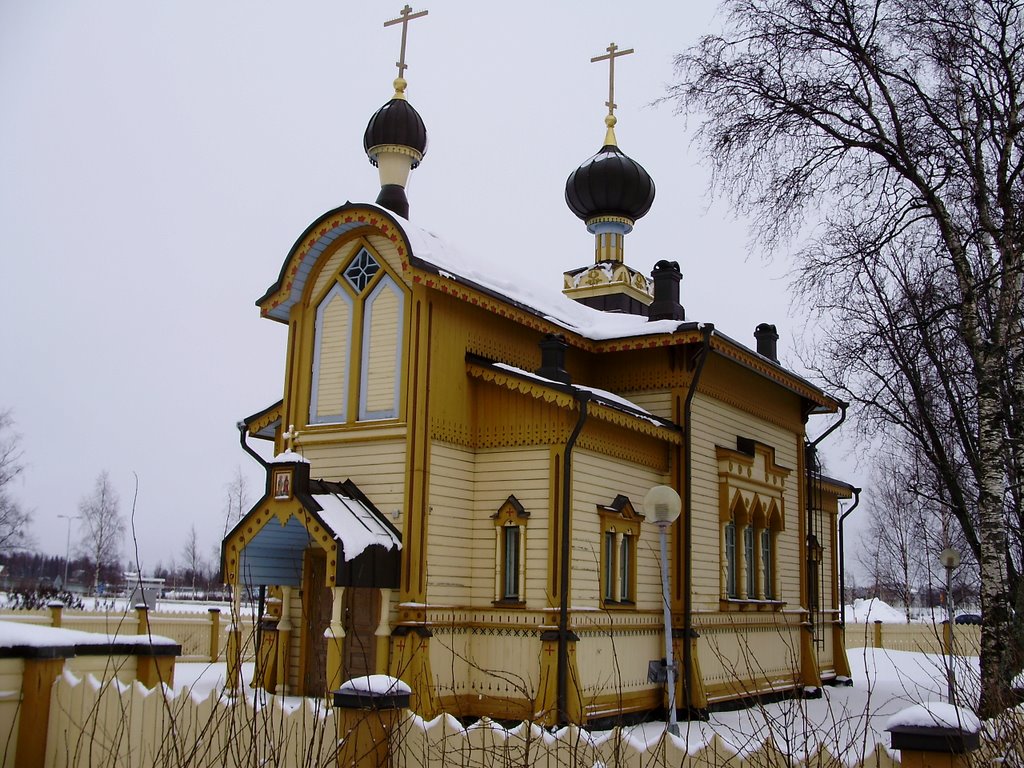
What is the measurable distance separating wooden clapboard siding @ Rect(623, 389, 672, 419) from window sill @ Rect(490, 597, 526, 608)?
3.58 meters

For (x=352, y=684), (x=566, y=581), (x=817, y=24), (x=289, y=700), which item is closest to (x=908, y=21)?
(x=817, y=24)

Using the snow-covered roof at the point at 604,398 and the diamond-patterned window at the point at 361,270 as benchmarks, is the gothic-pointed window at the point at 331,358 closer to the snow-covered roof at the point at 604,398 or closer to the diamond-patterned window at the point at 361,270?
the diamond-patterned window at the point at 361,270

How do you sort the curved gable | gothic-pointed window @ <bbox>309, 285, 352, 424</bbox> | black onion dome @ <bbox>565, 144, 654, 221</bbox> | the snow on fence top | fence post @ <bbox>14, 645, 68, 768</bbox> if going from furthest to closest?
black onion dome @ <bbox>565, 144, 654, 221</bbox> → gothic-pointed window @ <bbox>309, 285, 352, 424</bbox> → the curved gable → fence post @ <bbox>14, 645, 68, 768</bbox> → the snow on fence top

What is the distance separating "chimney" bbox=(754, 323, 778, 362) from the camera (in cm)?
1817

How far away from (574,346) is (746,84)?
4.16 meters

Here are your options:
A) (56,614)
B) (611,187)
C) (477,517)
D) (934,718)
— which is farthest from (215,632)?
(934,718)

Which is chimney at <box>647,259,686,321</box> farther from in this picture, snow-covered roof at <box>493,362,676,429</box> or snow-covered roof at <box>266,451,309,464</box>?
snow-covered roof at <box>266,451,309,464</box>

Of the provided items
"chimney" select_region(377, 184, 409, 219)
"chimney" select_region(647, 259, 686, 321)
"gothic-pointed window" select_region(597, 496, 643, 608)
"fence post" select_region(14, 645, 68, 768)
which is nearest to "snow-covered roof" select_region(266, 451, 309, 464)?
"gothic-pointed window" select_region(597, 496, 643, 608)

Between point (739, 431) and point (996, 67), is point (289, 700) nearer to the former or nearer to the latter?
point (739, 431)

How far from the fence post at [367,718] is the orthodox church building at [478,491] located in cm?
506

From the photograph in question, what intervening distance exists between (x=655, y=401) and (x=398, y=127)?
5.70 m

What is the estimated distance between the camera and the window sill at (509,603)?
469 inches

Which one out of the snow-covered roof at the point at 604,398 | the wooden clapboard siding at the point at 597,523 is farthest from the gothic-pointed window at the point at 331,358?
the wooden clapboard siding at the point at 597,523

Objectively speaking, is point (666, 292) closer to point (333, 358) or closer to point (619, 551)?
point (619, 551)
